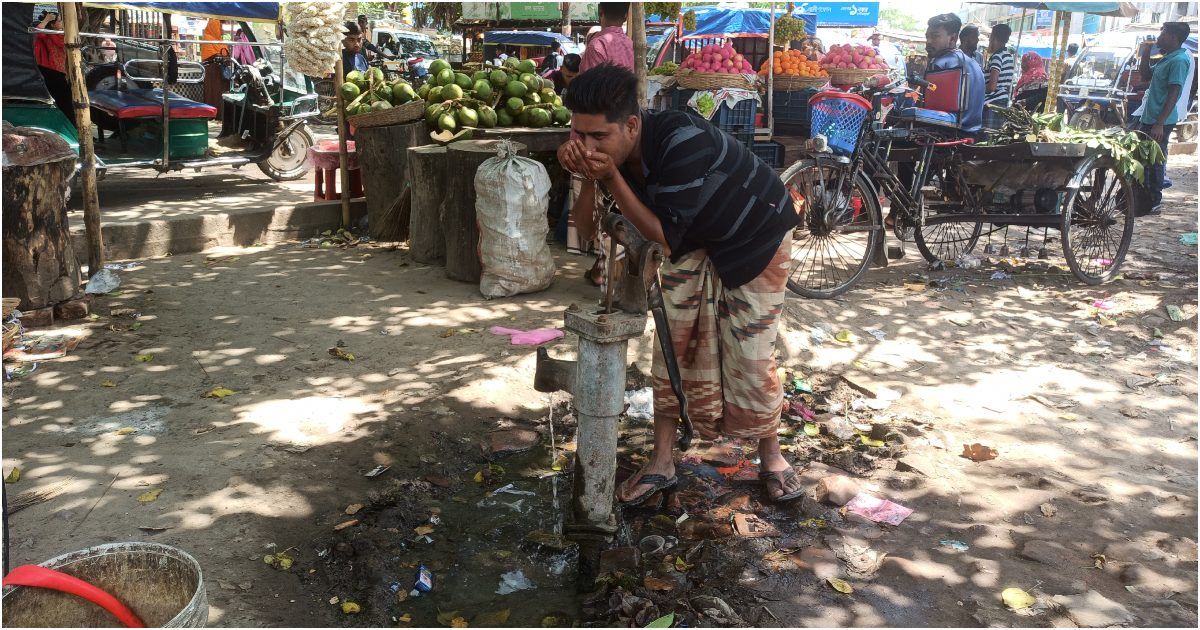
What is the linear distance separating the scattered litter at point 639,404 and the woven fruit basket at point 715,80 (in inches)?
143

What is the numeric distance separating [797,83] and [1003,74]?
10.4 ft

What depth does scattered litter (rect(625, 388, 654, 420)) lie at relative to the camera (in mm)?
3943

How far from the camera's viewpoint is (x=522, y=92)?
22.1ft

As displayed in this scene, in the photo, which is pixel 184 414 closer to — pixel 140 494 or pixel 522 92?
pixel 140 494

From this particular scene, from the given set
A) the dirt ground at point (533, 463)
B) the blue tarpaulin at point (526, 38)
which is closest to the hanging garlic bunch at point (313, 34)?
the dirt ground at point (533, 463)

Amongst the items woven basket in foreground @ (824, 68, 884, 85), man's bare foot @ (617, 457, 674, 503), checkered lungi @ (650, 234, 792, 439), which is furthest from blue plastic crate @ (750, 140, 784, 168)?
man's bare foot @ (617, 457, 674, 503)

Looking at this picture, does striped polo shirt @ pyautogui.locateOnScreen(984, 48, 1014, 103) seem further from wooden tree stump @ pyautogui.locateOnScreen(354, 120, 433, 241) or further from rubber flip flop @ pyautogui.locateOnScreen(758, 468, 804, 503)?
rubber flip flop @ pyautogui.locateOnScreen(758, 468, 804, 503)

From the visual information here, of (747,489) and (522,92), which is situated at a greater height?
(522,92)

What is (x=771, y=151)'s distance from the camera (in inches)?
292

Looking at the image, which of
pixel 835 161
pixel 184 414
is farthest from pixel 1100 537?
pixel 184 414

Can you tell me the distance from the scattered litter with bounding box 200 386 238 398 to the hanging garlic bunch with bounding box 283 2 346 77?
3.31m

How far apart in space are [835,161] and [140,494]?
14.7ft

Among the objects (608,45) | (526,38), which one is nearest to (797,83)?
(608,45)

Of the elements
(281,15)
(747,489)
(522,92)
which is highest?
(281,15)
